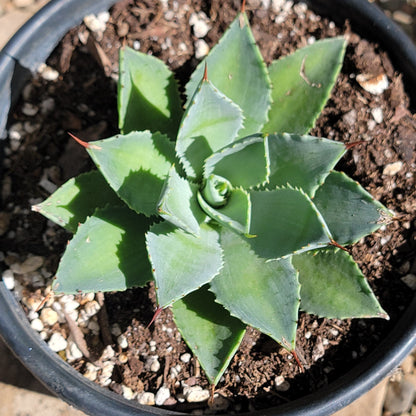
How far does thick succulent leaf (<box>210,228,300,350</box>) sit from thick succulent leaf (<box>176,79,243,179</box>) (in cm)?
20

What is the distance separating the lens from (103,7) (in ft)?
5.01

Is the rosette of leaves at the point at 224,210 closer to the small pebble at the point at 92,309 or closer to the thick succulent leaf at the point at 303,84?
the thick succulent leaf at the point at 303,84

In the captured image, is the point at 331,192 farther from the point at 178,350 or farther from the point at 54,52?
the point at 54,52

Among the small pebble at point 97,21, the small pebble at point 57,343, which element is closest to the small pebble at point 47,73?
the small pebble at point 97,21

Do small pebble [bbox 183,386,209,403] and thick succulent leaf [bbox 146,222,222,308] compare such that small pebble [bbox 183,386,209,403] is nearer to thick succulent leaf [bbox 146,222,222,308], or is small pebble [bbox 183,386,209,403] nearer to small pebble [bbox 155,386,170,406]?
small pebble [bbox 155,386,170,406]

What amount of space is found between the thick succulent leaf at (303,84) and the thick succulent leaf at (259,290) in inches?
12.4

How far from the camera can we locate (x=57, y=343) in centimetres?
140

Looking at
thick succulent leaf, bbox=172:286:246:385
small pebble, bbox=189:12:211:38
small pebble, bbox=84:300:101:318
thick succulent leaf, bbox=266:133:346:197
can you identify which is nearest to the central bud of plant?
thick succulent leaf, bbox=266:133:346:197

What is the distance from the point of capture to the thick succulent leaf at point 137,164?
1069 millimetres

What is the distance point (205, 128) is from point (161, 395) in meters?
0.69

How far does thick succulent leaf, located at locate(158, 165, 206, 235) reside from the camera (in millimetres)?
992

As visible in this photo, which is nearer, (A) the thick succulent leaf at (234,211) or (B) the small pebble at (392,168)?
(A) the thick succulent leaf at (234,211)

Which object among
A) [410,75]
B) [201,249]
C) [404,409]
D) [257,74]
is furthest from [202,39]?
[404,409]

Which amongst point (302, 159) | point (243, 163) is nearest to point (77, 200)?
point (243, 163)
